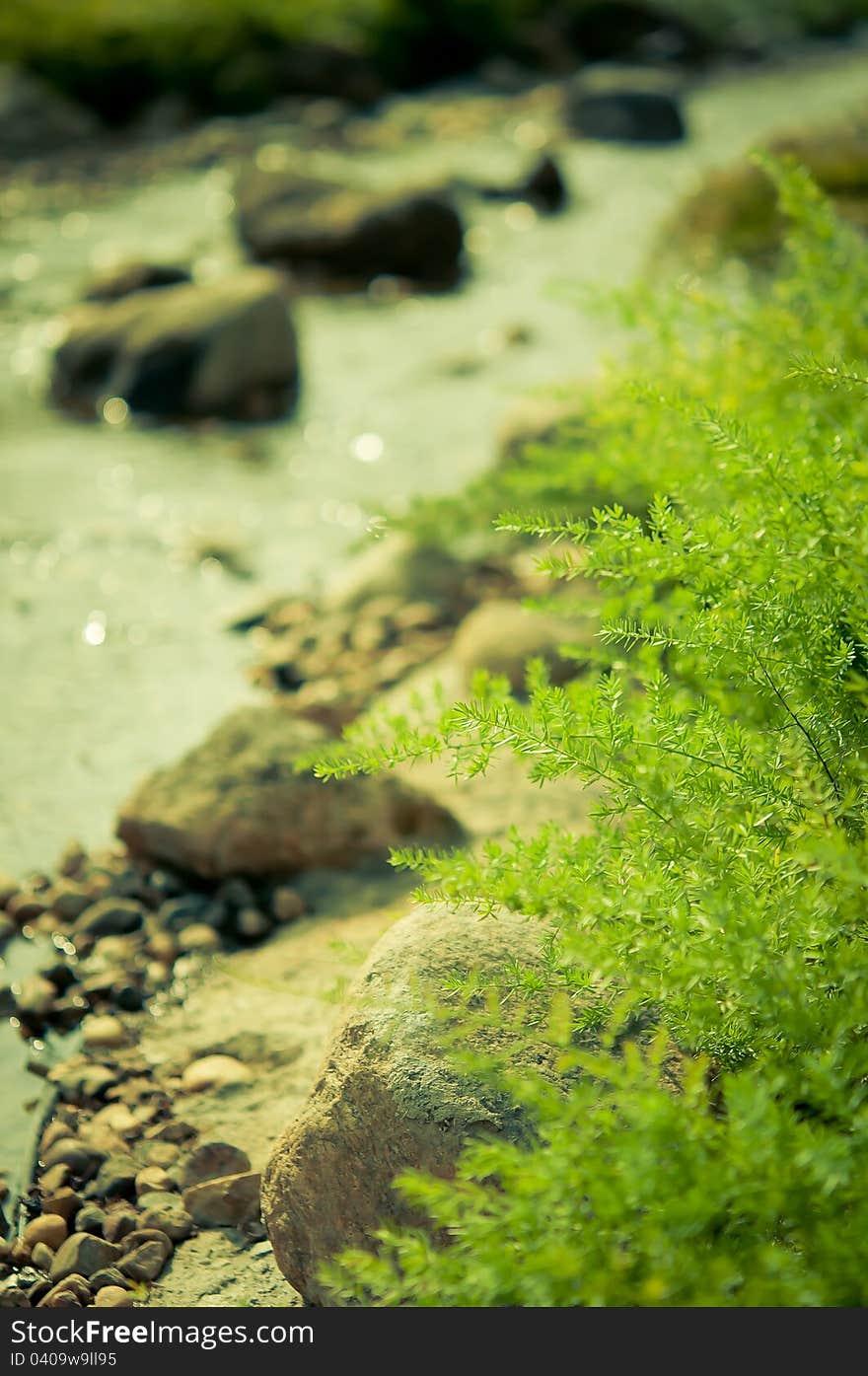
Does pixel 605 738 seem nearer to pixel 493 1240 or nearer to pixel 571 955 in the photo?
pixel 571 955

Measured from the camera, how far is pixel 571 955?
186 centimetres

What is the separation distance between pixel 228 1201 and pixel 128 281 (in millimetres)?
6995

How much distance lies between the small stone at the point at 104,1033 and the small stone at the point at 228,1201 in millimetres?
610

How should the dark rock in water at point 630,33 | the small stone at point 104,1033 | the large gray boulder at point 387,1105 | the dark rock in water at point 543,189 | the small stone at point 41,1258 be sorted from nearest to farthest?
the large gray boulder at point 387,1105, the small stone at point 41,1258, the small stone at point 104,1033, the dark rock in water at point 543,189, the dark rock in water at point 630,33

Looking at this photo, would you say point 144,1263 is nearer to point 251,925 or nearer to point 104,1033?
point 104,1033

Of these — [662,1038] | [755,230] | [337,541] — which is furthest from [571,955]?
[755,230]

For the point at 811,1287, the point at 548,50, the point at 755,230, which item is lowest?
the point at 548,50

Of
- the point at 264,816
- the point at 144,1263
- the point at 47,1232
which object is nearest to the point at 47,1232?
the point at 47,1232

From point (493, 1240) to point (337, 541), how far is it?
4620 millimetres

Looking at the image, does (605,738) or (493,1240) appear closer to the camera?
(493,1240)

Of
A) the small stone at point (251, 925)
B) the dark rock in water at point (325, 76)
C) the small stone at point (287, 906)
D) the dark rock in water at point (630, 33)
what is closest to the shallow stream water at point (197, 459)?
the small stone at point (251, 925)

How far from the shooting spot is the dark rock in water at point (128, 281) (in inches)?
333

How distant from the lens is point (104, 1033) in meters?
3.21

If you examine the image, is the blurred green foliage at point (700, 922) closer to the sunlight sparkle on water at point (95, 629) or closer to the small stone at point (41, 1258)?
the small stone at point (41, 1258)
